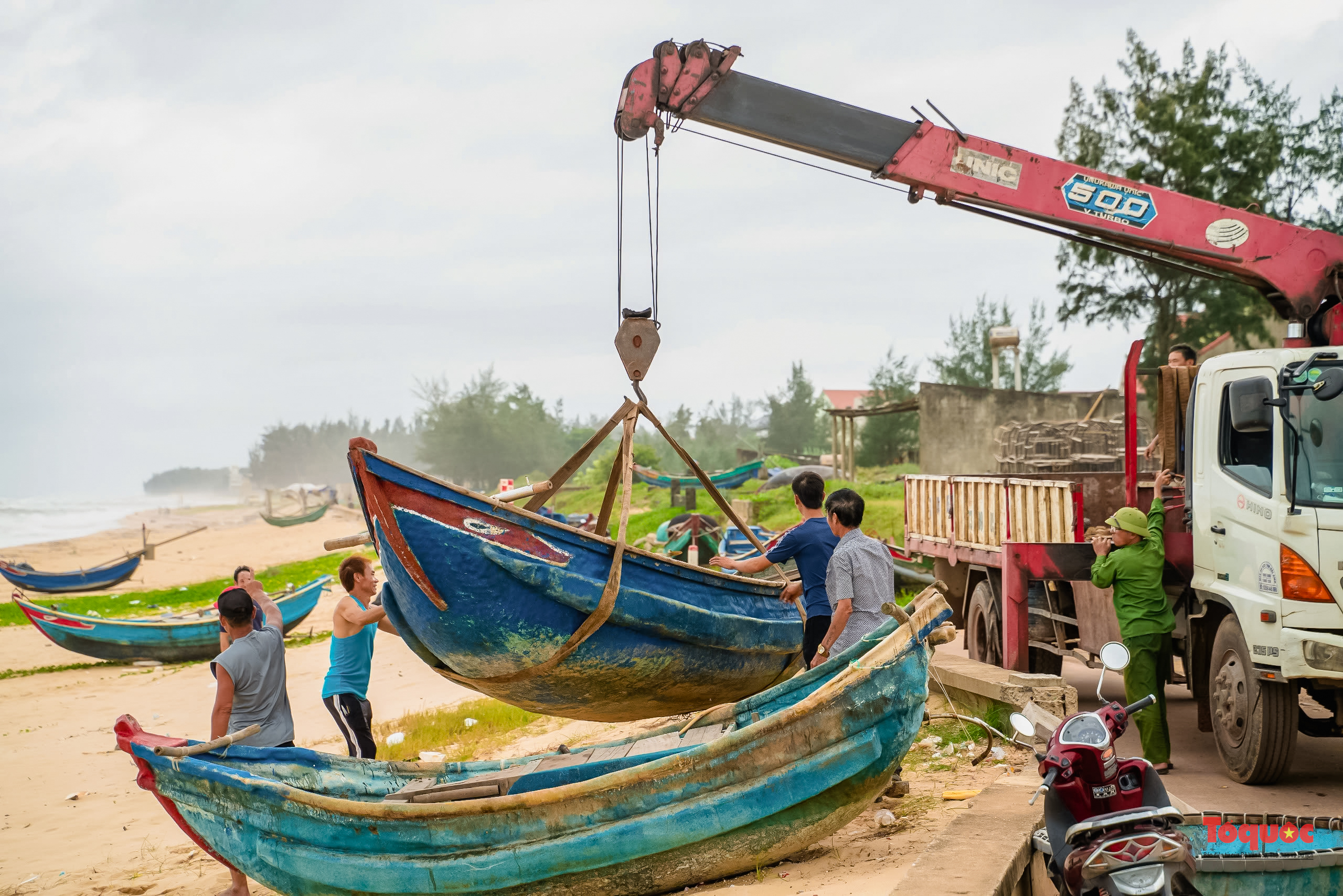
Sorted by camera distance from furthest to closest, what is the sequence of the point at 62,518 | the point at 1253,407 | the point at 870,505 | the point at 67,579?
the point at 62,518 < the point at 67,579 < the point at 870,505 < the point at 1253,407

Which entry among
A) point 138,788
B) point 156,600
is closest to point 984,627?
point 138,788

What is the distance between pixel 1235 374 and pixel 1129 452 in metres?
1.20

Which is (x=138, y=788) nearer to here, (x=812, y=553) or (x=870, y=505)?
(x=812, y=553)

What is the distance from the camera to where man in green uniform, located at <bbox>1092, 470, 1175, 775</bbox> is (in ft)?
20.2

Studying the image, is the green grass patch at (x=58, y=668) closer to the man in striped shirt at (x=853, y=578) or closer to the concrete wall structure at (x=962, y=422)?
the man in striped shirt at (x=853, y=578)

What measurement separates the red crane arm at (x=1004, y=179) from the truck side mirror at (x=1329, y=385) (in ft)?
9.19

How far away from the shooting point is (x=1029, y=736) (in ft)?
11.5

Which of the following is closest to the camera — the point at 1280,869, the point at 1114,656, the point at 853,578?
the point at 1114,656

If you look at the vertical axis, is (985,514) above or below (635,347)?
below

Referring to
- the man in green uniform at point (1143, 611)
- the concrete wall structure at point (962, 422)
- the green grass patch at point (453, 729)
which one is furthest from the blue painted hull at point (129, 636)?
the concrete wall structure at point (962, 422)

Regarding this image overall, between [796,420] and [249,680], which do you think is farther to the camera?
[796,420]

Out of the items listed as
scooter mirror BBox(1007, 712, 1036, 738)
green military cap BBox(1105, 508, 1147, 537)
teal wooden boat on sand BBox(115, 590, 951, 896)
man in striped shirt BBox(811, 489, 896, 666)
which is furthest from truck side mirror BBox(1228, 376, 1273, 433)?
scooter mirror BBox(1007, 712, 1036, 738)

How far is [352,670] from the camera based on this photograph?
22.0 ft

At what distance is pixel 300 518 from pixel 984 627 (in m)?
48.3
